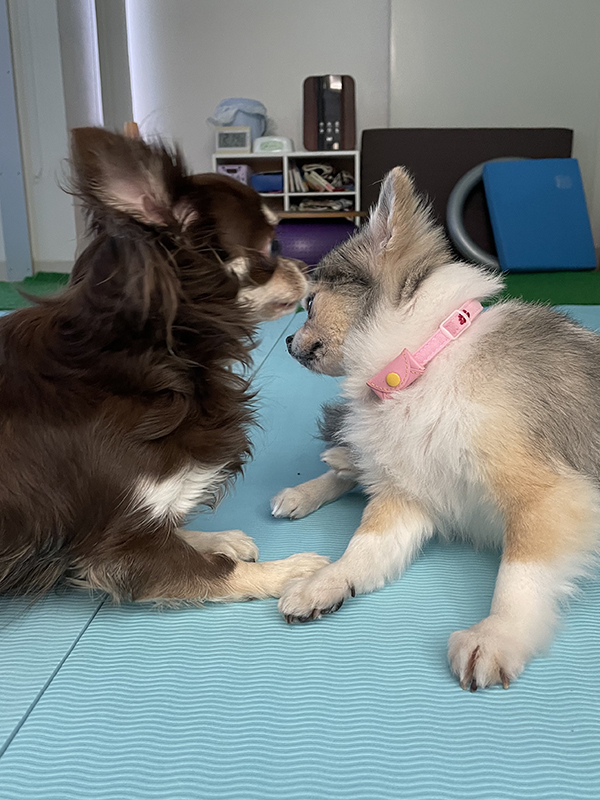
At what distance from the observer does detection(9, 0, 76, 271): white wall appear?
20.5 feet

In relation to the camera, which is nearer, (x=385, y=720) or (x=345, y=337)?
(x=385, y=720)

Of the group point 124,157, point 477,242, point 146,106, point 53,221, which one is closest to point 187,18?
point 146,106

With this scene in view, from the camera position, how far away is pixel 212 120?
6.96 m

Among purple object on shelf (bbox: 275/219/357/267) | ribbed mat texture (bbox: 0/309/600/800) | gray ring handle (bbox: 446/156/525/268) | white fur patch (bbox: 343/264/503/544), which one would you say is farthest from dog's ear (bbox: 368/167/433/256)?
gray ring handle (bbox: 446/156/525/268)

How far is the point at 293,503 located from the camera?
1.72m

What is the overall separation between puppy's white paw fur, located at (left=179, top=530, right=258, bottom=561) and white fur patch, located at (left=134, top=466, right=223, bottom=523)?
7.1 inches

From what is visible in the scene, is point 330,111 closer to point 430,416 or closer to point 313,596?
point 430,416

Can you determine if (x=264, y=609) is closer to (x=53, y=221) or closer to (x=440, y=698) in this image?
(x=440, y=698)

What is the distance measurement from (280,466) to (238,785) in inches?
50.7

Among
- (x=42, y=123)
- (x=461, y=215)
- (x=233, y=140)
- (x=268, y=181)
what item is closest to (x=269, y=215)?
(x=461, y=215)

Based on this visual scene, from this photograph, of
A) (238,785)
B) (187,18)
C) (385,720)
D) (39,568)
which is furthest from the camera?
(187,18)

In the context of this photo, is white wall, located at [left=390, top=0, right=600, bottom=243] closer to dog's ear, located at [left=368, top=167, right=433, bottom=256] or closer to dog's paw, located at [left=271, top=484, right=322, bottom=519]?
dog's ear, located at [left=368, top=167, right=433, bottom=256]

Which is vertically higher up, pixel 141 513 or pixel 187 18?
pixel 187 18

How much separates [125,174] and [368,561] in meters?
0.92
